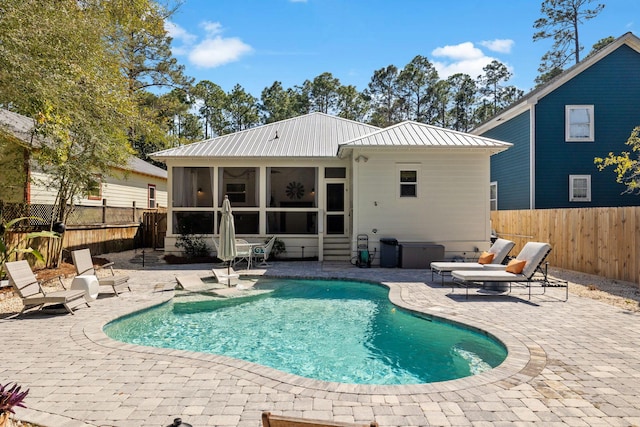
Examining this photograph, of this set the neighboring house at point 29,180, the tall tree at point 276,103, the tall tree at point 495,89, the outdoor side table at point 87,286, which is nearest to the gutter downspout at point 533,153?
the outdoor side table at point 87,286

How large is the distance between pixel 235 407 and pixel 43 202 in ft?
45.6

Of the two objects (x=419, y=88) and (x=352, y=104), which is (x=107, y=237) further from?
(x=419, y=88)

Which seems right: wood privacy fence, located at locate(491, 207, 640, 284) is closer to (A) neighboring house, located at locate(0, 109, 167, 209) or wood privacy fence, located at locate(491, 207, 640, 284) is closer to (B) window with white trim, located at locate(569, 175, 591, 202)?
(B) window with white trim, located at locate(569, 175, 591, 202)

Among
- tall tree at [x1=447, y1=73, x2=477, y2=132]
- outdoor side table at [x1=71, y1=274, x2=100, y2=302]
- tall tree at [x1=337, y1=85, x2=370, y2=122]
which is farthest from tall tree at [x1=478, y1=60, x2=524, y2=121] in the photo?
outdoor side table at [x1=71, y1=274, x2=100, y2=302]

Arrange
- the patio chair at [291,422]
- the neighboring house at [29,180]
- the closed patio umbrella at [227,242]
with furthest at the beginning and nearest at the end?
the neighboring house at [29,180] < the closed patio umbrella at [227,242] < the patio chair at [291,422]

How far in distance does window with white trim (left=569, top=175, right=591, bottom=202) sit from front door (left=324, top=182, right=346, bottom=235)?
981 cm

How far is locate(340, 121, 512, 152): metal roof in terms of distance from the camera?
473 inches

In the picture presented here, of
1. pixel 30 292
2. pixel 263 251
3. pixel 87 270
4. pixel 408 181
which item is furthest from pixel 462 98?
pixel 30 292

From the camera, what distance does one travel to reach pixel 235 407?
10.7 feet

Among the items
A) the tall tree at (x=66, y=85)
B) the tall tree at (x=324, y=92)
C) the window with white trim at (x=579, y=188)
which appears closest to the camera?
the tall tree at (x=66, y=85)

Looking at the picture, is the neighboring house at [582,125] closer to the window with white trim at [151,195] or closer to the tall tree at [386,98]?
the window with white trim at [151,195]

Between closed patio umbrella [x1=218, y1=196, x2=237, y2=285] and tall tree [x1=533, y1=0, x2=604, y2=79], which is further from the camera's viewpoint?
tall tree [x1=533, y1=0, x2=604, y2=79]

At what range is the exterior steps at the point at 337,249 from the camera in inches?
539

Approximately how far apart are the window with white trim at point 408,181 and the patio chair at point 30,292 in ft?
31.5
